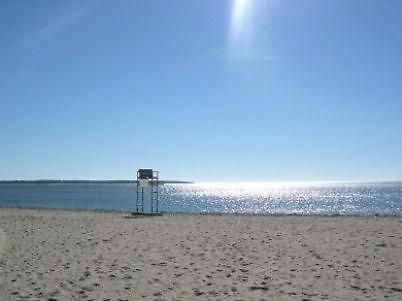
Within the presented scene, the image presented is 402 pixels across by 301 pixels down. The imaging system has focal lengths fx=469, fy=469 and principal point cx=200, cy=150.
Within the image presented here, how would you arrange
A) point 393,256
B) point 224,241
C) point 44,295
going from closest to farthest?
point 44,295, point 393,256, point 224,241

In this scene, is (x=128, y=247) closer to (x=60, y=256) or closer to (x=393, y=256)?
(x=60, y=256)

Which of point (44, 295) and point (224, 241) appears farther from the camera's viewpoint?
point (224, 241)

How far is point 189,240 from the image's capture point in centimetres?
1716

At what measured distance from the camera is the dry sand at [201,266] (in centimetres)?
914

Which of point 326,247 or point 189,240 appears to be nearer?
point 326,247

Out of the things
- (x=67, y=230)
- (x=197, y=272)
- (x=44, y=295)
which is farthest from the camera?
(x=67, y=230)

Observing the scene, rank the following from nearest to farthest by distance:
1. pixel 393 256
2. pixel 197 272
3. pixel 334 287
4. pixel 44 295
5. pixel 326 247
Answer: pixel 44 295 < pixel 334 287 < pixel 197 272 < pixel 393 256 < pixel 326 247

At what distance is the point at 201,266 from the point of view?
11.8 metres

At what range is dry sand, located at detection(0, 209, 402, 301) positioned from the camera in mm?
9141

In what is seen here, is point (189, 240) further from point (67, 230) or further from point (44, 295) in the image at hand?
point (44, 295)

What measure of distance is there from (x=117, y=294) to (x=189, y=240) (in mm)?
8212

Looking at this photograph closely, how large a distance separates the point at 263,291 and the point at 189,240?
320 inches

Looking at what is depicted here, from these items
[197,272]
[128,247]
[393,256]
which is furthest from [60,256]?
[393,256]

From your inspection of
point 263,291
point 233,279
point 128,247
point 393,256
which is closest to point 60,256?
point 128,247
